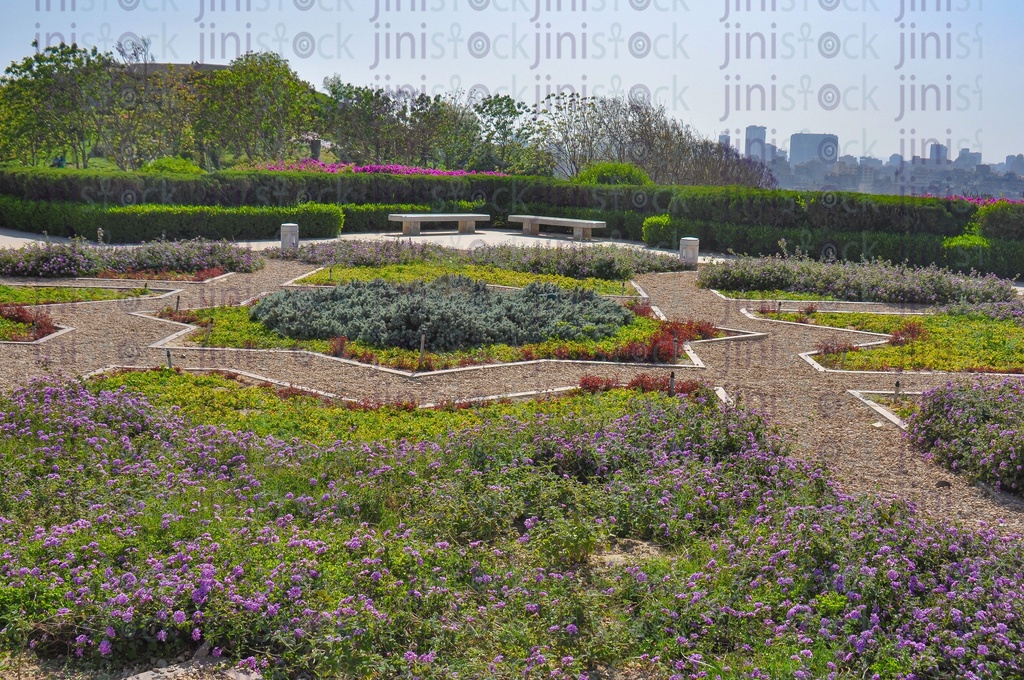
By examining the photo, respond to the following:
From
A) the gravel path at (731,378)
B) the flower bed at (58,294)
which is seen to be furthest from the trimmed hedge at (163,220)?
the gravel path at (731,378)

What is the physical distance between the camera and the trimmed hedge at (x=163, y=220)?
63.4 feet

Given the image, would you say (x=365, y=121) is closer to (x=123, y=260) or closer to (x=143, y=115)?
(x=143, y=115)

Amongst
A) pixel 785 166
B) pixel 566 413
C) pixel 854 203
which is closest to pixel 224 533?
pixel 566 413

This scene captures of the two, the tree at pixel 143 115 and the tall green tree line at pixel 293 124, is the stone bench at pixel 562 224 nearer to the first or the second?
the tall green tree line at pixel 293 124

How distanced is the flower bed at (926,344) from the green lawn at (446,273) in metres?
2.96

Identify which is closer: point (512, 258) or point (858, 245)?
point (512, 258)

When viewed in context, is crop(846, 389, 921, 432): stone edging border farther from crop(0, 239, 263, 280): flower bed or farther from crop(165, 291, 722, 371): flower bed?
crop(0, 239, 263, 280): flower bed

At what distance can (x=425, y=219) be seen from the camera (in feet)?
76.7

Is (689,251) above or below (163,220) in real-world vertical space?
below

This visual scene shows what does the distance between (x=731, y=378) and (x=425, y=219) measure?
50.7ft

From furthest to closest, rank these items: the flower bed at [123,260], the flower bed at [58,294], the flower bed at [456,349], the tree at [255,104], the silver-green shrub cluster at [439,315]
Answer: the tree at [255,104] < the flower bed at [123,260] < the flower bed at [58,294] < the silver-green shrub cluster at [439,315] < the flower bed at [456,349]

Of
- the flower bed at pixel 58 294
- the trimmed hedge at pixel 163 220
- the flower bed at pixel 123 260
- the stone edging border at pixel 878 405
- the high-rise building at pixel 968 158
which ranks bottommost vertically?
the stone edging border at pixel 878 405

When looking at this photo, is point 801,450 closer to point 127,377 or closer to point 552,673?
point 552,673

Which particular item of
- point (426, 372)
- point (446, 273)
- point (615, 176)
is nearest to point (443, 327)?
point (426, 372)
